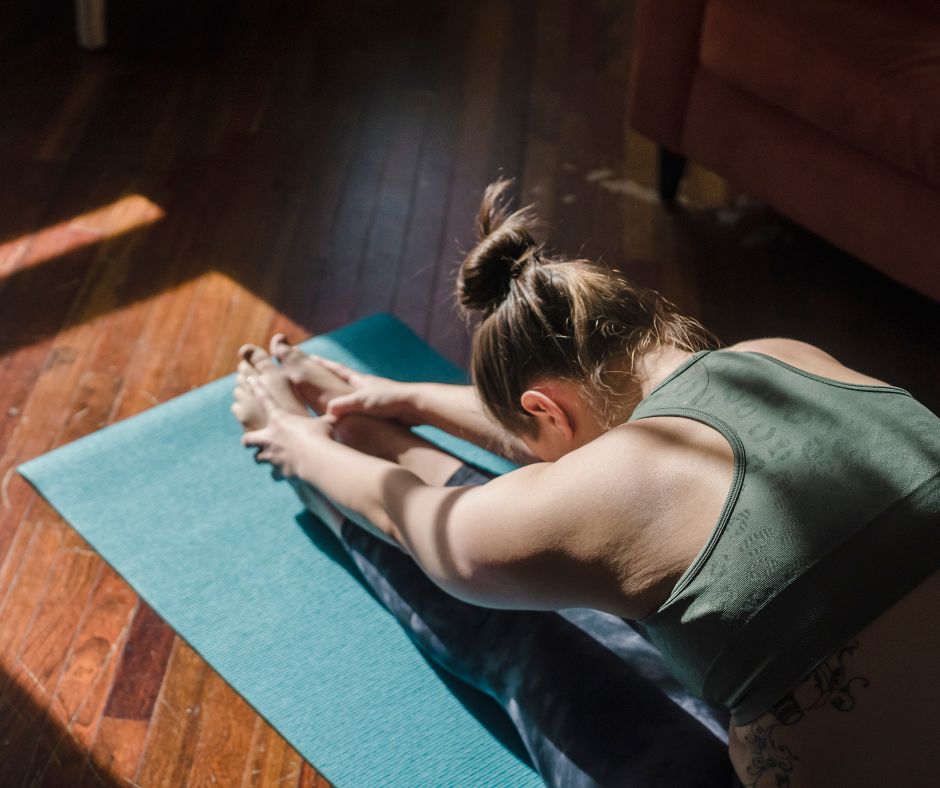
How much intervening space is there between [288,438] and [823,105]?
1.14 meters

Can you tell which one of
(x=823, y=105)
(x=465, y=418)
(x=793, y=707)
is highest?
(x=823, y=105)

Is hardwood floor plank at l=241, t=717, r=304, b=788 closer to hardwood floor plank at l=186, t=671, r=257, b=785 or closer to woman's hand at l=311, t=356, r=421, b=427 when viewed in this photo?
hardwood floor plank at l=186, t=671, r=257, b=785

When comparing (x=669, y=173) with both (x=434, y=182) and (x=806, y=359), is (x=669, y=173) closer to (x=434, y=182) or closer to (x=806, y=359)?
(x=434, y=182)

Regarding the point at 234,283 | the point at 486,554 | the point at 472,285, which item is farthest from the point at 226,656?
the point at 234,283

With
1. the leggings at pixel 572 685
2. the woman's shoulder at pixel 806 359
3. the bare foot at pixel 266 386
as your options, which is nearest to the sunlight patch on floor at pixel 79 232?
the bare foot at pixel 266 386

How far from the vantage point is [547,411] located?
1.21m

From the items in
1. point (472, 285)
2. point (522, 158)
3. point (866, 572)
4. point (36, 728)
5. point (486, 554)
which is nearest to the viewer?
point (866, 572)

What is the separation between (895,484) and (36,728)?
110 cm

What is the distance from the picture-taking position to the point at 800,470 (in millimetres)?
975

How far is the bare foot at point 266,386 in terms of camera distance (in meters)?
1.69

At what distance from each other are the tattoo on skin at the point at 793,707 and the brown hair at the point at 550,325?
1.16 feet

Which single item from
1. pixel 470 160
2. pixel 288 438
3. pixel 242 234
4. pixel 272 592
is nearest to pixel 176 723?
pixel 272 592

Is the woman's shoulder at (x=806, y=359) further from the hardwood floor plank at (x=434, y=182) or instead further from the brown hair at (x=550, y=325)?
the hardwood floor plank at (x=434, y=182)

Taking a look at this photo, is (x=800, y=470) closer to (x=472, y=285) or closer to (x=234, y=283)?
(x=472, y=285)
